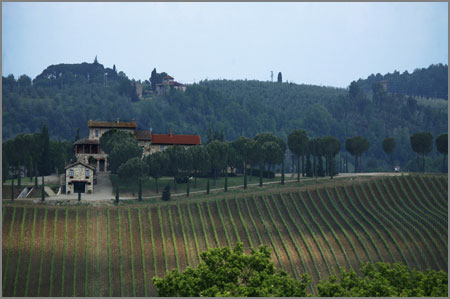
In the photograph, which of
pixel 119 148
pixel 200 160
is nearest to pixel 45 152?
pixel 119 148

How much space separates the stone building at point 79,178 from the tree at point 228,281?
52894 millimetres

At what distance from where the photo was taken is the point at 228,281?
45.4m

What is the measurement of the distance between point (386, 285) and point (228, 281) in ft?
38.5

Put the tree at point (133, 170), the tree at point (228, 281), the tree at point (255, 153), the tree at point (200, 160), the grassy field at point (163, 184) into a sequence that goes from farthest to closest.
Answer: the tree at point (255, 153), the tree at point (200, 160), the grassy field at point (163, 184), the tree at point (133, 170), the tree at point (228, 281)

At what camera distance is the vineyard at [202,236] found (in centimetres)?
6906

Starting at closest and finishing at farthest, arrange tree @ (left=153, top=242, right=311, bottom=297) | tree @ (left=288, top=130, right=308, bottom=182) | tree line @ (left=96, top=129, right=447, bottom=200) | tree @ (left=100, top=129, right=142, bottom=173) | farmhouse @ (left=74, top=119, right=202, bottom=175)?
tree @ (left=153, top=242, right=311, bottom=297), tree line @ (left=96, top=129, right=447, bottom=200), tree @ (left=100, top=129, right=142, bottom=173), tree @ (left=288, top=130, right=308, bottom=182), farmhouse @ (left=74, top=119, right=202, bottom=175)

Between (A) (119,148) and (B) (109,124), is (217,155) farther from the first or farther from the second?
(B) (109,124)

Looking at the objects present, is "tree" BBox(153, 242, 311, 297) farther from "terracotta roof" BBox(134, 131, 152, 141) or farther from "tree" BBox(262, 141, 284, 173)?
"terracotta roof" BBox(134, 131, 152, 141)

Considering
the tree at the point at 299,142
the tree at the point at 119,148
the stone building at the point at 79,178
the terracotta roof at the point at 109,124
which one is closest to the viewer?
the stone building at the point at 79,178

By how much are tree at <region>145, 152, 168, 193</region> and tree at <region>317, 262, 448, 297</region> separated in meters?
53.2

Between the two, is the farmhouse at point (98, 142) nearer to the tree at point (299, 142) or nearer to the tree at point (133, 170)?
the tree at point (133, 170)

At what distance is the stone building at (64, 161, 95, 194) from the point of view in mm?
95062

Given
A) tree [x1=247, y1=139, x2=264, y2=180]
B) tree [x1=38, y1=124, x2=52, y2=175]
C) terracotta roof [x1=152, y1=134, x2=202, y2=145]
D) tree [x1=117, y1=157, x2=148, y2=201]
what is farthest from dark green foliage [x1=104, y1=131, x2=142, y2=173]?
tree [x1=247, y1=139, x2=264, y2=180]

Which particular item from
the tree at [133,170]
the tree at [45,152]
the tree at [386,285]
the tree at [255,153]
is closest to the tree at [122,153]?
the tree at [133,170]
